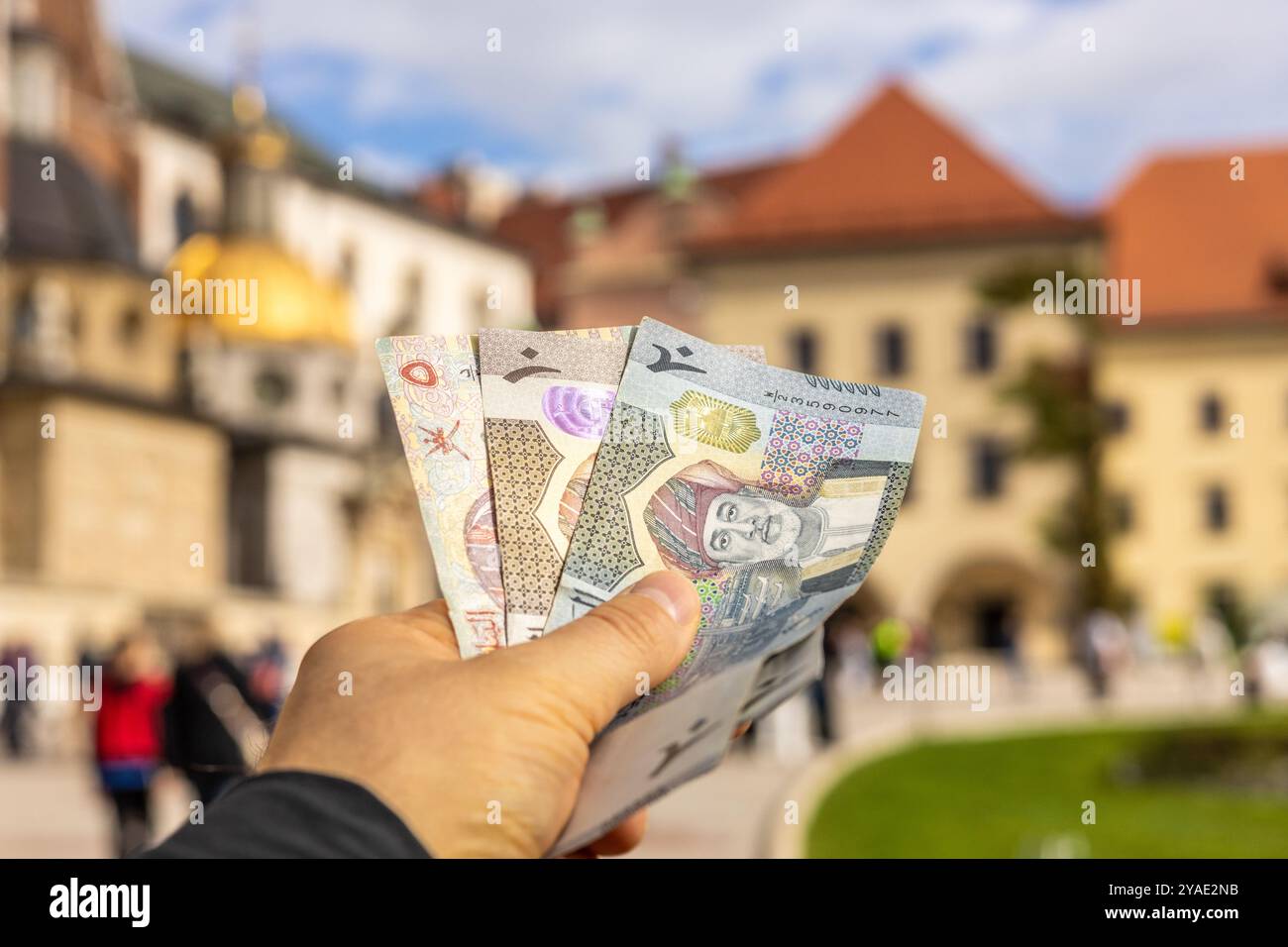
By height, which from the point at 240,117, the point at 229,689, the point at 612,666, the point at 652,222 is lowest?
the point at 229,689

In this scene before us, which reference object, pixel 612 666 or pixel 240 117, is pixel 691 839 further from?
pixel 240 117

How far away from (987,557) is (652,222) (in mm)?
22794

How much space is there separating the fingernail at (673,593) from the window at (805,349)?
45.4 m

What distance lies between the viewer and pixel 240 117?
68750 millimetres

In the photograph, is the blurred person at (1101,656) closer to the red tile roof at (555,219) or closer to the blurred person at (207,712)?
the blurred person at (207,712)

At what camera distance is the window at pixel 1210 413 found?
171 ft

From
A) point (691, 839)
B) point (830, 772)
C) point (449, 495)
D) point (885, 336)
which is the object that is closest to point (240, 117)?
point (885, 336)

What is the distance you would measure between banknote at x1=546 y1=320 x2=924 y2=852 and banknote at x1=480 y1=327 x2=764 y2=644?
29mm

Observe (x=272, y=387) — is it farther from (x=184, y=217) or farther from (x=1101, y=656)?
(x=1101, y=656)

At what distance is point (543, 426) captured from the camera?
79.5 inches

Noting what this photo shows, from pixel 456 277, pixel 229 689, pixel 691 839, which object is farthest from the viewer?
pixel 456 277

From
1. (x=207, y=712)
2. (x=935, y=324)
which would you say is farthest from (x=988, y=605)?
(x=207, y=712)

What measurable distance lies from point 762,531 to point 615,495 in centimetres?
19

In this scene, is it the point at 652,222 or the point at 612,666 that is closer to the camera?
the point at 612,666
